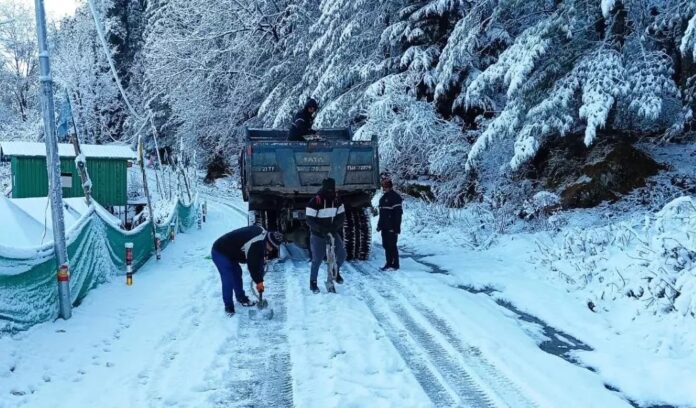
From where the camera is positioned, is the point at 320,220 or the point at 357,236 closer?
the point at 320,220

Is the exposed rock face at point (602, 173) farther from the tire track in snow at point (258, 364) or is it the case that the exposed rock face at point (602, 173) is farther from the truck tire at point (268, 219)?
the tire track in snow at point (258, 364)

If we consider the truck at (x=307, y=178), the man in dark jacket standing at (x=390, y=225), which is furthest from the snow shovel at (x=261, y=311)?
the truck at (x=307, y=178)

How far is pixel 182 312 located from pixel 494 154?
31.5 feet

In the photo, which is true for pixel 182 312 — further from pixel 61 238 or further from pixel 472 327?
pixel 472 327

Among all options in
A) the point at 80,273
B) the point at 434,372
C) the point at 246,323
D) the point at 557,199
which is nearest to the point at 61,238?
the point at 80,273

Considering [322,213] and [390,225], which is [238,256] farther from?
[390,225]

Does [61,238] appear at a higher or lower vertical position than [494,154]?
lower

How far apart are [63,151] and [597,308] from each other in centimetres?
2371

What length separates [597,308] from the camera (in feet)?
22.8

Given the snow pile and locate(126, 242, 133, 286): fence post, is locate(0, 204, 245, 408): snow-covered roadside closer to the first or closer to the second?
locate(126, 242, 133, 286): fence post

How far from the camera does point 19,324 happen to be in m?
5.89

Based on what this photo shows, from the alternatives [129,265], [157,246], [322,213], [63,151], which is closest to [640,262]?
[322,213]

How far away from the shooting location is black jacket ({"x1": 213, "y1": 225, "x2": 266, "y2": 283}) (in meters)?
7.27

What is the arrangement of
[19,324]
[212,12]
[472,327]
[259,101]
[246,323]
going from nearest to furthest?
1. [19,324]
2. [472,327]
3. [246,323]
4. [212,12]
5. [259,101]
